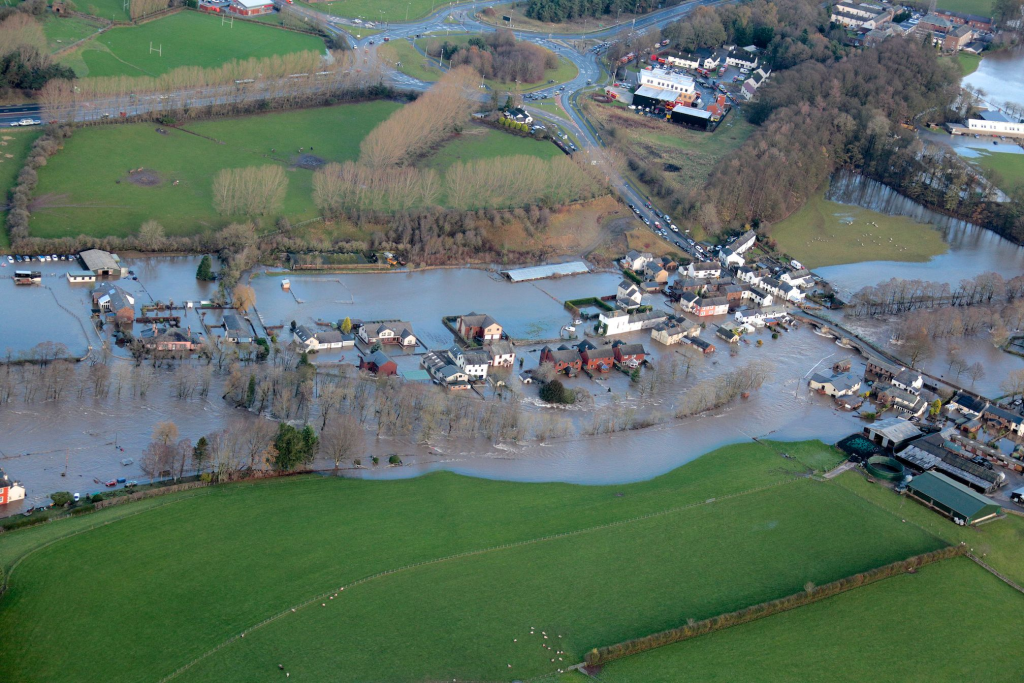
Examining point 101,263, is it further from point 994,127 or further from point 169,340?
point 994,127

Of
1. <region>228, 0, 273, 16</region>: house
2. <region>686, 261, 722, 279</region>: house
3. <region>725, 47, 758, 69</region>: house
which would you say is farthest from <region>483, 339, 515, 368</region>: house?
<region>725, 47, 758, 69</region>: house

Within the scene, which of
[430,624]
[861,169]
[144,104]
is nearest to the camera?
[430,624]

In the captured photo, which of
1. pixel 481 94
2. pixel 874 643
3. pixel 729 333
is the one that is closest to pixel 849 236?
pixel 729 333

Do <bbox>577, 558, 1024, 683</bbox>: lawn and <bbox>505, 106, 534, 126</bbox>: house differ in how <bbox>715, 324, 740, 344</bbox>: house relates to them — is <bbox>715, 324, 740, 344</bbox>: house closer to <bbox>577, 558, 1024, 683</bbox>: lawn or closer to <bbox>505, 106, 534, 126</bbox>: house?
<bbox>577, 558, 1024, 683</bbox>: lawn

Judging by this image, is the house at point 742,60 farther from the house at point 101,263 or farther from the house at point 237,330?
the house at point 101,263

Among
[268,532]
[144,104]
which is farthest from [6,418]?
[144,104]

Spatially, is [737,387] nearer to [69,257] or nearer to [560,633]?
[560,633]
